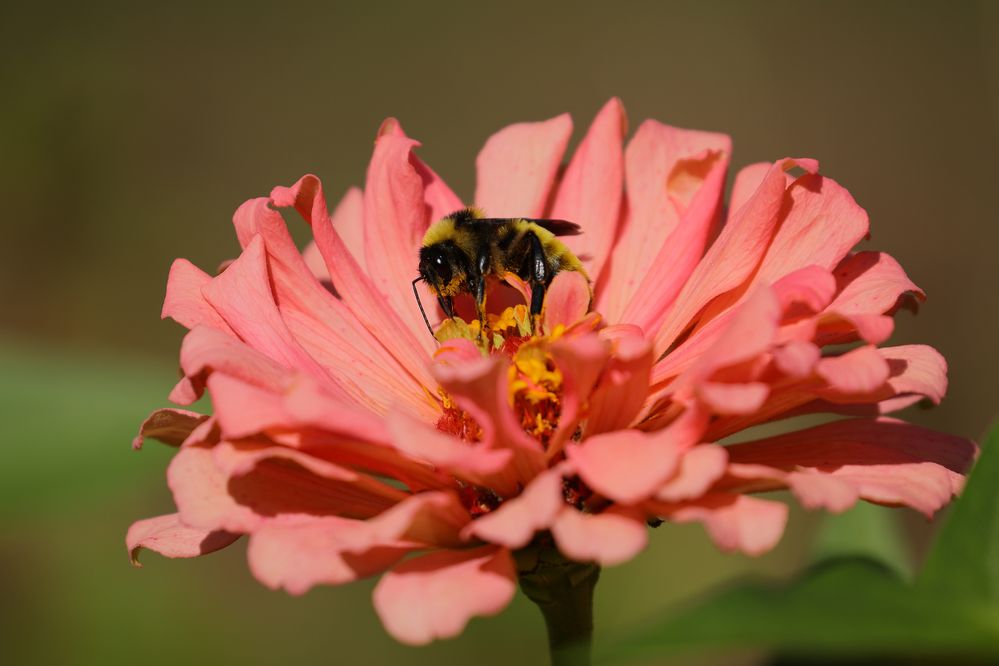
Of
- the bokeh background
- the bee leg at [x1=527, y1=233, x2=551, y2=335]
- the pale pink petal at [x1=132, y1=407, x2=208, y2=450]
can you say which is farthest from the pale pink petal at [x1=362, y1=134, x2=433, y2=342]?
the bokeh background

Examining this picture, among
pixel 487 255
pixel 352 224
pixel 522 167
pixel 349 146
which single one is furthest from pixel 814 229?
pixel 349 146

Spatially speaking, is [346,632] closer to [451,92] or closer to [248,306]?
[248,306]

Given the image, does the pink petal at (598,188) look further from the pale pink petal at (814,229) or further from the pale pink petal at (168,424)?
the pale pink petal at (168,424)

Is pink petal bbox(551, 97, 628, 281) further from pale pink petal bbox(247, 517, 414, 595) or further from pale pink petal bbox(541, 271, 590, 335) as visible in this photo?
pale pink petal bbox(247, 517, 414, 595)

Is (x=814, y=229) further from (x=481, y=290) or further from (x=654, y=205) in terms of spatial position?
(x=481, y=290)

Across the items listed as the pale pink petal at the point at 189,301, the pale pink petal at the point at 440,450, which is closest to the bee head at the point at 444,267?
the pale pink petal at the point at 189,301

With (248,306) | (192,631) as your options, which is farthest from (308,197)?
(192,631)
